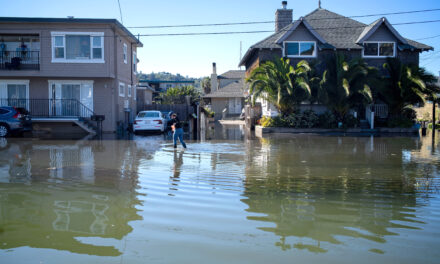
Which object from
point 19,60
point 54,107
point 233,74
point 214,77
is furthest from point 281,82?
point 233,74

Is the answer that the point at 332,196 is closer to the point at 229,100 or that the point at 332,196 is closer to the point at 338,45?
the point at 338,45

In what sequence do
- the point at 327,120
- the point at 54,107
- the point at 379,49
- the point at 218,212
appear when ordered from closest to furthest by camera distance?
the point at 218,212, the point at 54,107, the point at 327,120, the point at 379,49

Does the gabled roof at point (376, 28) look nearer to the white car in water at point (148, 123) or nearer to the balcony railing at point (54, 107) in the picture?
the white car in water at point (148, 123)

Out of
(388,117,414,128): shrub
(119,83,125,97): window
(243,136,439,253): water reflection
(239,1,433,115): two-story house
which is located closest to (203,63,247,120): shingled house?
(239,1,433,115): two-story house

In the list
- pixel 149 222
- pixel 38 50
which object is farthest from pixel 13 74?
pixel 149 222

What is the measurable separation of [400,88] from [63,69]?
2124cm

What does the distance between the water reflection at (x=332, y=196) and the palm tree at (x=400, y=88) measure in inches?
536

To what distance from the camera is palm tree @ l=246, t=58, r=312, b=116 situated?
24.3 metres

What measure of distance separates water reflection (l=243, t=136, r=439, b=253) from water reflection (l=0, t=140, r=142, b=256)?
2.17 metres

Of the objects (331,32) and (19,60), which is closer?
(19,60)

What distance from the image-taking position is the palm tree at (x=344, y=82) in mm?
24594

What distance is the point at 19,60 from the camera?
24.2m

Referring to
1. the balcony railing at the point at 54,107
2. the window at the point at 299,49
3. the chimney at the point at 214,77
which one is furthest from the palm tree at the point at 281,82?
the chimney at the point at 214,77

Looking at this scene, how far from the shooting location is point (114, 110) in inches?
986
